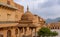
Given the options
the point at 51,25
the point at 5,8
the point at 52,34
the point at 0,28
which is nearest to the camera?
the point at 0,28

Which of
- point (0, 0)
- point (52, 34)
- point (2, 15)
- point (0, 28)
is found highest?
point (0, 0)

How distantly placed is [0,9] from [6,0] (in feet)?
9.98

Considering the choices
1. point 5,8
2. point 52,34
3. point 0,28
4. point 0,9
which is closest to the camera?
point 0,28

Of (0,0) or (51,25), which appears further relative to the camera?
(51,25)

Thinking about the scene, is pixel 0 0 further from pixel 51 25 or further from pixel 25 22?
pixel 51 25

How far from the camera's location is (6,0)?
19375mm

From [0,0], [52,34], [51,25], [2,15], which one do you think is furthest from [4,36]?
[51,25]

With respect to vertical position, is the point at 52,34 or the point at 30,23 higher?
the point at 30,23

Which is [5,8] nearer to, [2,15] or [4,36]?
[2,15]

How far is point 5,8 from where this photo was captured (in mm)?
17812

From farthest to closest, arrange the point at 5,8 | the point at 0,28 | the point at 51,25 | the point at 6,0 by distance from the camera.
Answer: the point at 51,25 → the point at 6,0 → the point at 5,8 → the point at 0,28

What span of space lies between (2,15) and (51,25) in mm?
40931

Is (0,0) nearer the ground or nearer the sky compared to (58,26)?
nearer the sky

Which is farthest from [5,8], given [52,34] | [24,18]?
[52,34]
